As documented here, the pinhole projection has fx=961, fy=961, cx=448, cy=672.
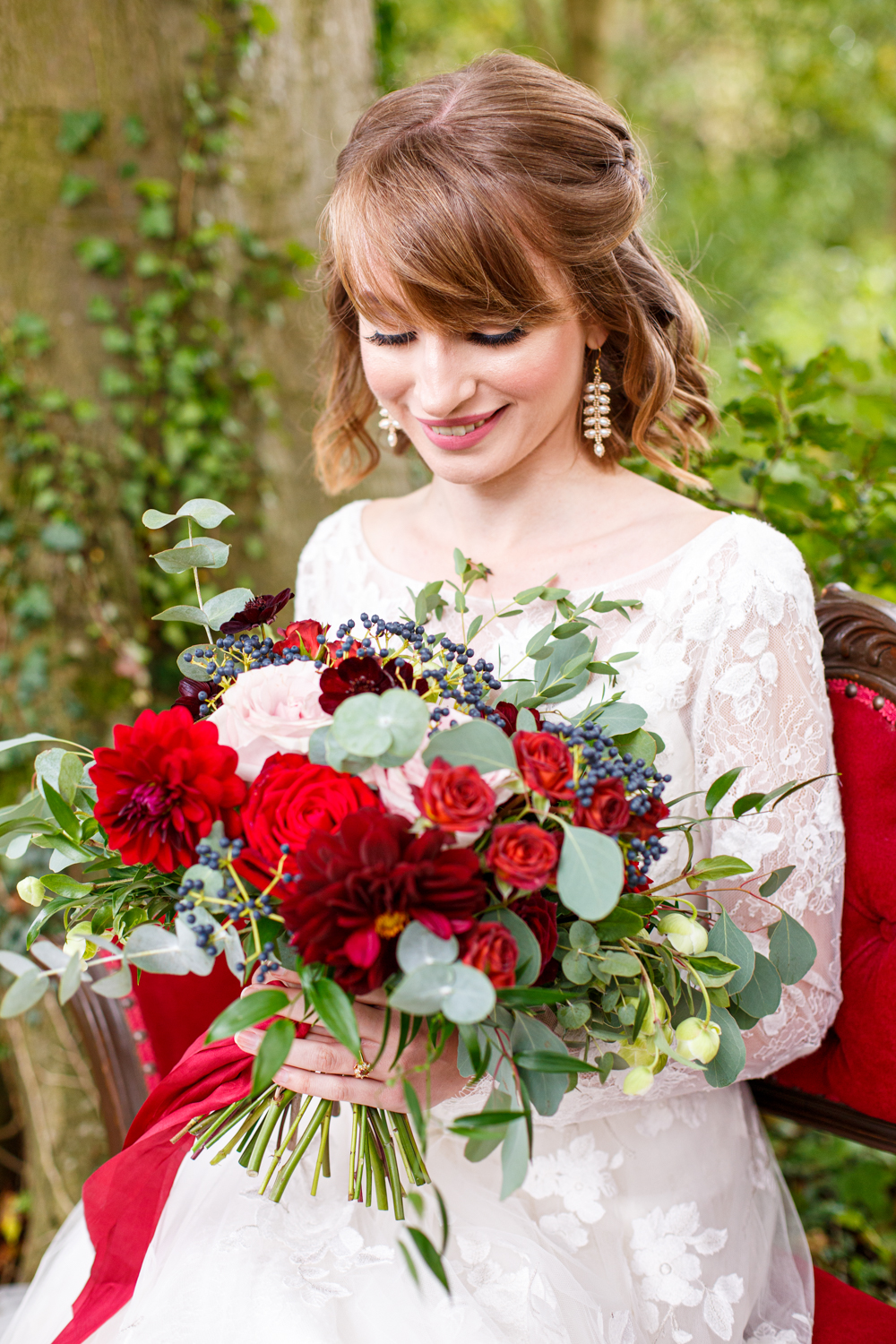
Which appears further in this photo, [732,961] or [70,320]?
[70,320]

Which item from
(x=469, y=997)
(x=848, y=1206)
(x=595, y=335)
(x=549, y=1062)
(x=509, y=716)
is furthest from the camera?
(x=848, y=1206)

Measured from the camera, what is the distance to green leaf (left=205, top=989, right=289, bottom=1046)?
0.77 metres

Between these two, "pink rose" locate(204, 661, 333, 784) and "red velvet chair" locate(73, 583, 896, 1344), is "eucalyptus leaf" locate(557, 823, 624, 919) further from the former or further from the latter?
"red velvet chair" locate(73, 583, 896, 1344)

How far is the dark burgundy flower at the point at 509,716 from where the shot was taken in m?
0.94

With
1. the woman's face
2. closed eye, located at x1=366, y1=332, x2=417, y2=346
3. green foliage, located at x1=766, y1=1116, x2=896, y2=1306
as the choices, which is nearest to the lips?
→ the woman's face

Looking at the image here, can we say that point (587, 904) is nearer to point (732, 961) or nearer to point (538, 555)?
point (732, 961)

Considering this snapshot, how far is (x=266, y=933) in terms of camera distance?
0.84 meters

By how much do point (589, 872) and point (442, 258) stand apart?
86 centimetres

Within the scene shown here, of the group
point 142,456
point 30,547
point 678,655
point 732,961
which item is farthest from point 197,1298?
point 142,456

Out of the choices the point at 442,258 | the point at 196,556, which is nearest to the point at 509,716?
the point at 196,556

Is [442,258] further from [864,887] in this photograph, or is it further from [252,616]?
[864,887]

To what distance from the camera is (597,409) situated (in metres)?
1.54

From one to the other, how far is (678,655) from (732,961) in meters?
0.53

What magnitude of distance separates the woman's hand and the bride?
0.06 m
